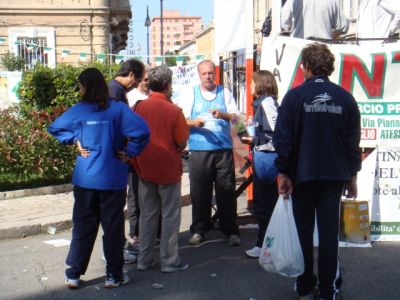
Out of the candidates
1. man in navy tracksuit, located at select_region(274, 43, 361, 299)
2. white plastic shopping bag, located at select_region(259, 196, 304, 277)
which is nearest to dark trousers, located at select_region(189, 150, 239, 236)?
white plastic shopping bag, located at select_region(259, 196, 304, 277)

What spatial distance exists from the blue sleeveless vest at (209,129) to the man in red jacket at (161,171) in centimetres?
71

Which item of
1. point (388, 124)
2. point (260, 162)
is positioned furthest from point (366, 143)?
point (260, 162)

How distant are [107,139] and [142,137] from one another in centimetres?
28

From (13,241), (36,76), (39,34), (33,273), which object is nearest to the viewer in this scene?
(33,273)

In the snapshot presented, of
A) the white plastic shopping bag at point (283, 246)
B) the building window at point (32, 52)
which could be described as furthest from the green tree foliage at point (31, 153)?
the building window at point (32, 52)

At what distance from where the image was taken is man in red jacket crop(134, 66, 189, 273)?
5.32 meters

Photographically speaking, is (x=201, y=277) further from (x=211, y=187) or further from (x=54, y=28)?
(x=54, y=28)

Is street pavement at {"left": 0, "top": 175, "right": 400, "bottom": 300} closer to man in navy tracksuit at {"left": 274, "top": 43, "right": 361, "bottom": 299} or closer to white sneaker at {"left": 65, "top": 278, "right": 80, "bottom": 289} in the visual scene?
white sneaker at {"left": 65, "top": 278, "right": 80, "bottom": 289}

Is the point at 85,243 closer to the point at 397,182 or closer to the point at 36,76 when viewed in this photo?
the point at 397,182

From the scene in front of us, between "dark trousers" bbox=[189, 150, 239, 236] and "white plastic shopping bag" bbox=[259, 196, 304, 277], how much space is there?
1618 millimetres

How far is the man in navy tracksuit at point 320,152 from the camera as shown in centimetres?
427

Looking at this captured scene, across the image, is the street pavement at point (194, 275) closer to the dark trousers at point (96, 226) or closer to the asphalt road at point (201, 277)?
the asphalt road at point (201, 277)

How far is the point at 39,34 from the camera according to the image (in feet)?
84.8

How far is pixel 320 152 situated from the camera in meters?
4.28
